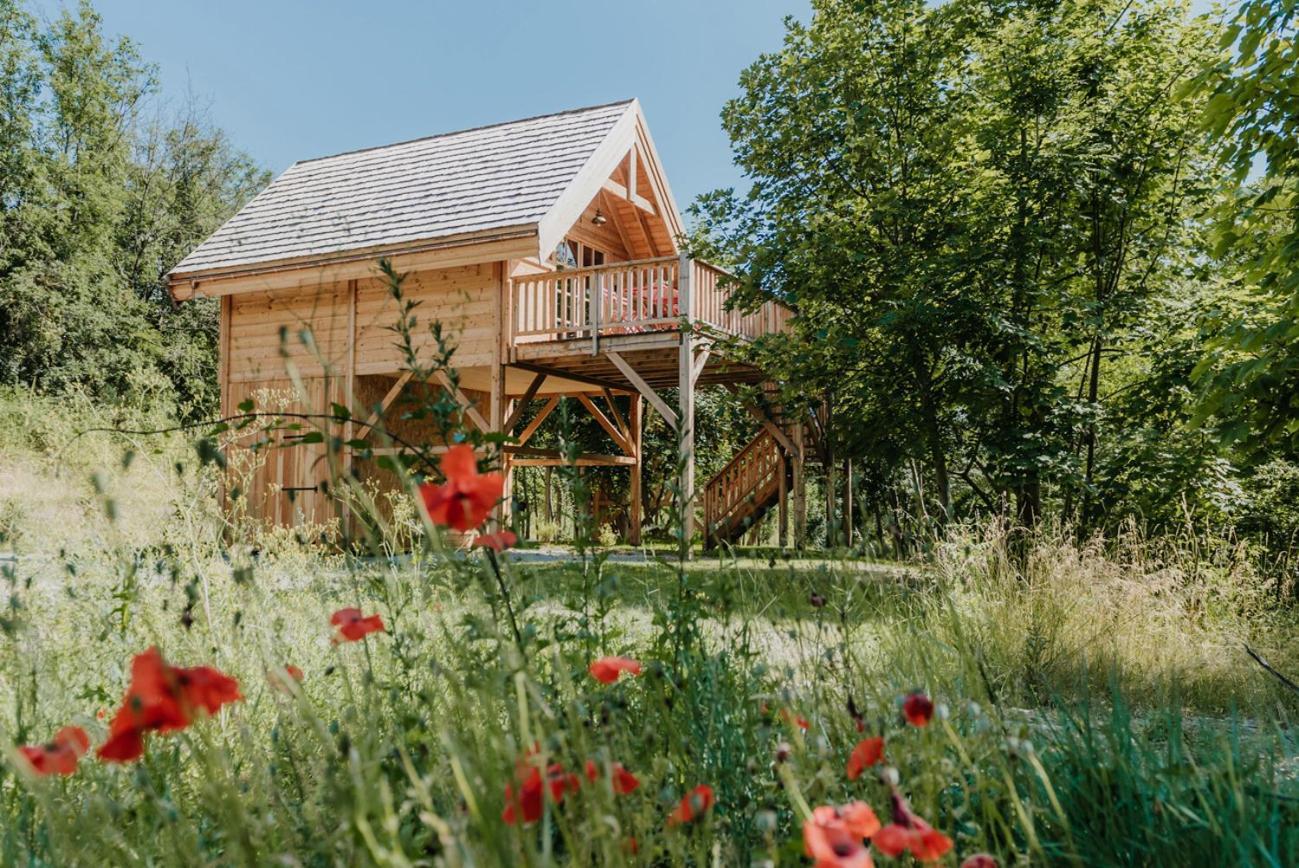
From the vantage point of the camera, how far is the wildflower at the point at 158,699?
87 centimetres

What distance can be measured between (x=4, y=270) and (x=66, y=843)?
2844 cm

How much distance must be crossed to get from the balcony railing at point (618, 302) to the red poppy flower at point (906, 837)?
34.2 ft

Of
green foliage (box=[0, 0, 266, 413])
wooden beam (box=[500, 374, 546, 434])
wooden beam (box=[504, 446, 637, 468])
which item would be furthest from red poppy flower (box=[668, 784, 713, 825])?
green foliage (box=[0, 0, 266, 413])

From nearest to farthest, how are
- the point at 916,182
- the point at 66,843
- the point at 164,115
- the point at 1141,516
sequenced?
the point at 66,843, the point at 1141,516, the point at 916,182, the point at 164,115

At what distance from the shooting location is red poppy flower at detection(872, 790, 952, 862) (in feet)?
2.78

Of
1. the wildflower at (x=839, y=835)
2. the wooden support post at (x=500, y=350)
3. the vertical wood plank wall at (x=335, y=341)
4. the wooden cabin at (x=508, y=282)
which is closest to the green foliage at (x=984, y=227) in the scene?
the wooden cabin at (x=508, y=282)

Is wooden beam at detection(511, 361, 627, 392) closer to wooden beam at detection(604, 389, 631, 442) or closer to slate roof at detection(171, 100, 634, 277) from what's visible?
wooden beam at detection(604, 389, 631, 442)

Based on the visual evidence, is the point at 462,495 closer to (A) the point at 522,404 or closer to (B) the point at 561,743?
(B) the point at 561,743

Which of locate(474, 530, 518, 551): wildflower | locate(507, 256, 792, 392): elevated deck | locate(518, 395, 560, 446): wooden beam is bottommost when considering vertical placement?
locate(474, 530, 518, 551): wildflower

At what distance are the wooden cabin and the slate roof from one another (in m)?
0.04

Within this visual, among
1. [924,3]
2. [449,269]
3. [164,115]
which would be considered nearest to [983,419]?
[924,3]

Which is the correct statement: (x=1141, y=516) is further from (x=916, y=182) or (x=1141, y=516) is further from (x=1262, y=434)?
(x=916, y=182)

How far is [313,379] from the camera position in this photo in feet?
41.1

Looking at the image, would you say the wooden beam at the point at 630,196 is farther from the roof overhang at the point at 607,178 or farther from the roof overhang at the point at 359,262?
the roof overhang at the point at 359,262
